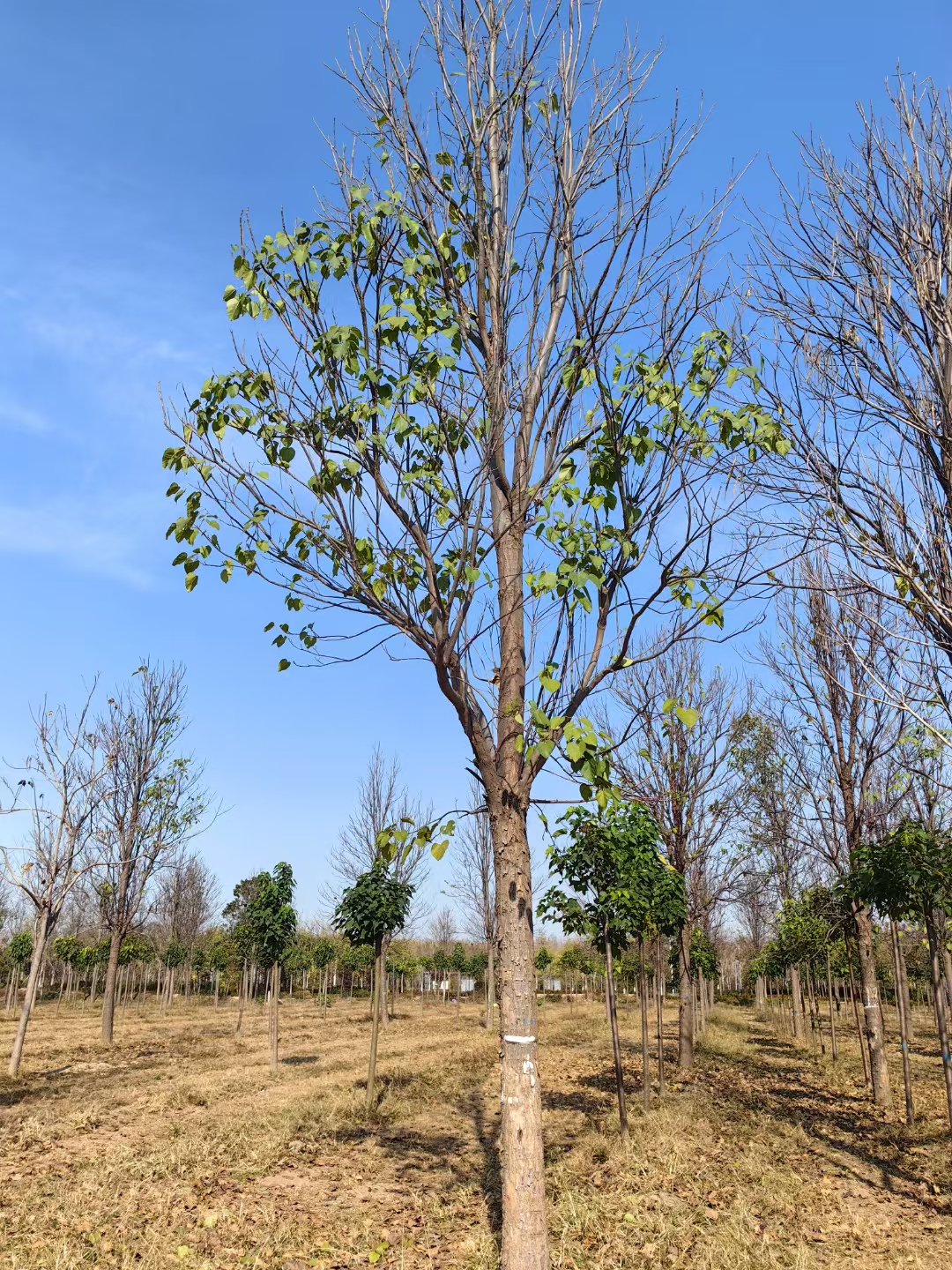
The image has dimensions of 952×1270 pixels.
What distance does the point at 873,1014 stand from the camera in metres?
12.4

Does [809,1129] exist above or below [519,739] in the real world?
below

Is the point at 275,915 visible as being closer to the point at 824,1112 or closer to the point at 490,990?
the point at 490,990

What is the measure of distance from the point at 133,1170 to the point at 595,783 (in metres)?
6.63

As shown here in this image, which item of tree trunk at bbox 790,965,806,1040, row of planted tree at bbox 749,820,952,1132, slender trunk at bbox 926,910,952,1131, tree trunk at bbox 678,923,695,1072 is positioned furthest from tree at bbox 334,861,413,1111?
tree trunk at bbox 790,965,806,1040

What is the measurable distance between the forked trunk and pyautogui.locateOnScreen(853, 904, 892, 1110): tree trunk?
9252 mm

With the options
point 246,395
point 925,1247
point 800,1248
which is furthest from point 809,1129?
point 246,395

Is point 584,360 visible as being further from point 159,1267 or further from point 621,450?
point 159,1267

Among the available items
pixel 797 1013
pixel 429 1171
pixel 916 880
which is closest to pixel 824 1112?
pixel 916 880

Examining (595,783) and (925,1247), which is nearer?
(595,783)

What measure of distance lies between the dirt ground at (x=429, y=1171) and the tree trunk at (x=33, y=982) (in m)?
0.51

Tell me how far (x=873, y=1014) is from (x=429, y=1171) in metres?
8.03

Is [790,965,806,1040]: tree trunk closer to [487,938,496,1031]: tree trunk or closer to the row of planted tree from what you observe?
the row of planted tree

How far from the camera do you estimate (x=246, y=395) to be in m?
5.02

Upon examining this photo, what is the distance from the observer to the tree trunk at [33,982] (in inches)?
522
